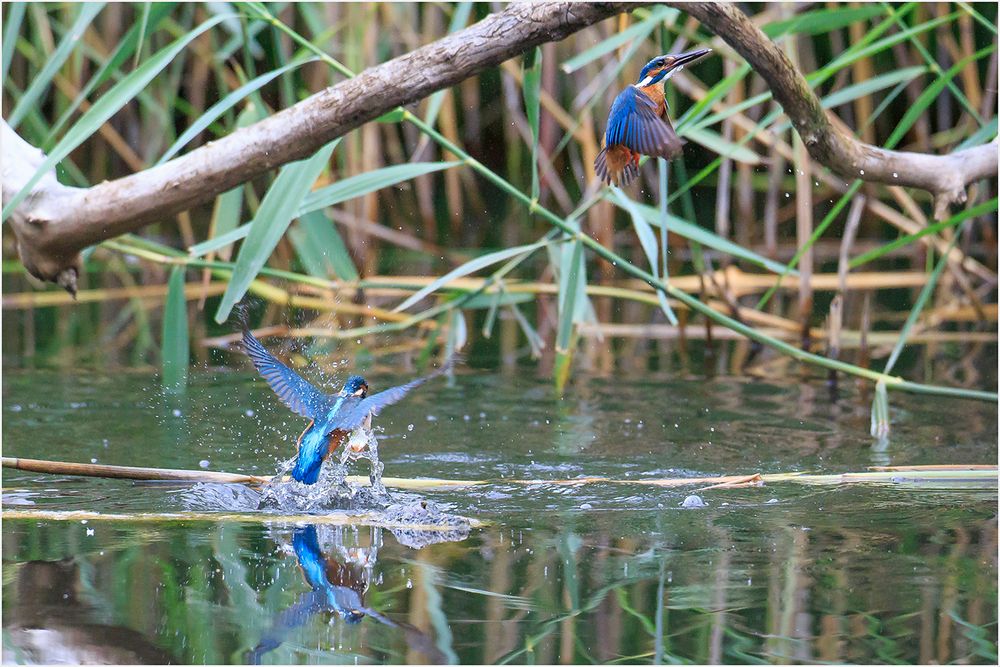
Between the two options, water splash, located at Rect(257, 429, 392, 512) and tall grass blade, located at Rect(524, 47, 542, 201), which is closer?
water splash, located at Rect(257, 429, 392, 512)

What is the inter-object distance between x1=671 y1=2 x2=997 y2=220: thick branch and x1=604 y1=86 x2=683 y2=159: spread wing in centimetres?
29

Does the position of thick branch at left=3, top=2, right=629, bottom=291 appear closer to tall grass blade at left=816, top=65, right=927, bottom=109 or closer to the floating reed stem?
the floating reed stem

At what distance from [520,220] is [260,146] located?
433 centimetres

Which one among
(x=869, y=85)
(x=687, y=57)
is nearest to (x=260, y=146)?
(x=687, y=57)

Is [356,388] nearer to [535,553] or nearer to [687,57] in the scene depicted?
[535,553]

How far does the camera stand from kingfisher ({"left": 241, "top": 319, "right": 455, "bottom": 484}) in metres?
2.49

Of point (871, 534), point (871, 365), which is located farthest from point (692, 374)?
point (871, 534)

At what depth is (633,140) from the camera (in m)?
2.21

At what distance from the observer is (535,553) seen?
2.19m

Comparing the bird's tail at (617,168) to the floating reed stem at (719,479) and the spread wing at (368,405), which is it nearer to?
the spread wing at (368,405)

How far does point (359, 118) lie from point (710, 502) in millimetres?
1001

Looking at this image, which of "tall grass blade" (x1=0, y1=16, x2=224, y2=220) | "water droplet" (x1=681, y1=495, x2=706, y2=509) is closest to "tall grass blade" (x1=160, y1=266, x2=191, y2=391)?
"tall grass blade" (x1=0, y1=16, x2=224, y2=220)

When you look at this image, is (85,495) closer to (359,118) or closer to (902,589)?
(359,118)

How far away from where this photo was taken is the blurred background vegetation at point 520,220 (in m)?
3.13
